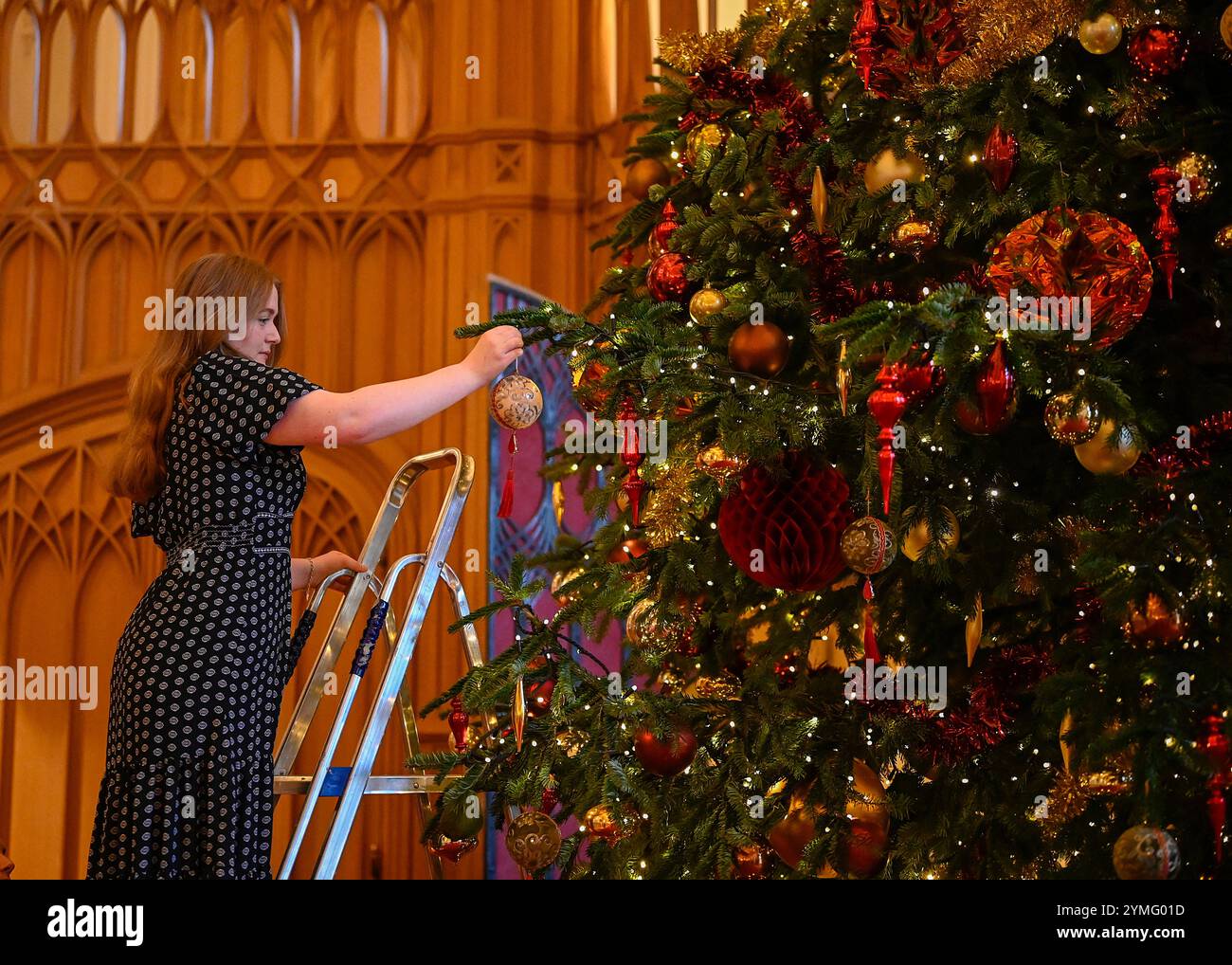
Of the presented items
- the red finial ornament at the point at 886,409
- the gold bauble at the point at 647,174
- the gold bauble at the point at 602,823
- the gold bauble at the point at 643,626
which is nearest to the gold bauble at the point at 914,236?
the red finial ornament at the point at 886,409

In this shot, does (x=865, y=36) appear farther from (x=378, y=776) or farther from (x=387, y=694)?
(x=378, y=776)

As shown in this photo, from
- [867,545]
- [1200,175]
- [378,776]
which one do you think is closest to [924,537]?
[867,545]

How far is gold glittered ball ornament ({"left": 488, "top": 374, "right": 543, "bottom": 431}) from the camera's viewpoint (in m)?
2.12

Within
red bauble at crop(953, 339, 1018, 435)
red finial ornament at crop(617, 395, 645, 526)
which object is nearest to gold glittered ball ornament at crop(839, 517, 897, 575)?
red bauble at crop(953, 339, 1018, 435)

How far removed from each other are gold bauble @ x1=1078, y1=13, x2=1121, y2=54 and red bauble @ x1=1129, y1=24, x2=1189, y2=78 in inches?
1.4

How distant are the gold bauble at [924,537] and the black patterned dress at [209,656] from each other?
923 mm

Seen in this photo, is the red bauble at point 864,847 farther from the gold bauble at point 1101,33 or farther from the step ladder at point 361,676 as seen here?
the gold bauble at point 1101,33

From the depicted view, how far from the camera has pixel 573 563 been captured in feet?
9.34

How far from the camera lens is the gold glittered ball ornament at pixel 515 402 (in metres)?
2.12

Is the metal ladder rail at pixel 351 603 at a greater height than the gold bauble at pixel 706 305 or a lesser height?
lesser

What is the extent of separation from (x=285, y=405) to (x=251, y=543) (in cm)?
22

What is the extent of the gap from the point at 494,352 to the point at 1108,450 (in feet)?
2.84

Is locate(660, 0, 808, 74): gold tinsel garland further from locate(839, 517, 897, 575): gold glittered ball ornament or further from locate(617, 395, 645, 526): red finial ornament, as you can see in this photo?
locate(839, 517, 897, 575): gold glittered ball ornament

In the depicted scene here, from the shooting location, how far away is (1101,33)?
1972mm
